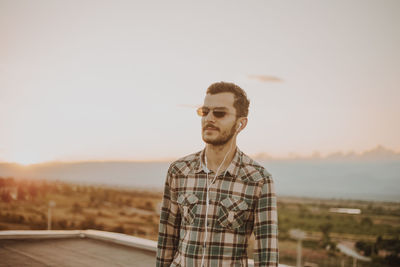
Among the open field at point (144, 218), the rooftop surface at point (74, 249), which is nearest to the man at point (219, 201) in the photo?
the rooftop surface at point (74, 249)

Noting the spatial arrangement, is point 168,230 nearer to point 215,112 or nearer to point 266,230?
point 266,230

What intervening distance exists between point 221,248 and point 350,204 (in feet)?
484

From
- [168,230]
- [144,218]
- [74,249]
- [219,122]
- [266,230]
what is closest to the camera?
[266,230]

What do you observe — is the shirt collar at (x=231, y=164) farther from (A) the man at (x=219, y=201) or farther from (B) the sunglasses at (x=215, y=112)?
(B) the sunglasses at (x=215, y=112)

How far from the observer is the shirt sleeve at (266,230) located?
1739mm

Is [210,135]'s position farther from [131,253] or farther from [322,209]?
[322,209]

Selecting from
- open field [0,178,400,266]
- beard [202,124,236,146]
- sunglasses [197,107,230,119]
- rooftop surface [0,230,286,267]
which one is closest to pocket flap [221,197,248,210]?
beard [202,124,236,146]

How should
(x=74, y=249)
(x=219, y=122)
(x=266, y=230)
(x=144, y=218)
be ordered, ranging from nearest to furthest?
(x=266, y=230), (x=219, y=122), (x=74, y=249), (x=144, y=218)

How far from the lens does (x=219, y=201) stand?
1.84 m

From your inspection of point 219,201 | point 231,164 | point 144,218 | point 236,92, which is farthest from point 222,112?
point 144,218

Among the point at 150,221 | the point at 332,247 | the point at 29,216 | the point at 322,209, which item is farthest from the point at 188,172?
the point at 322,209

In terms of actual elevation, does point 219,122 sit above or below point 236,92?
below

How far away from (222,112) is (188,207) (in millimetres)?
492

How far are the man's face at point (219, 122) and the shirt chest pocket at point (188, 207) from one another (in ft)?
0.94
